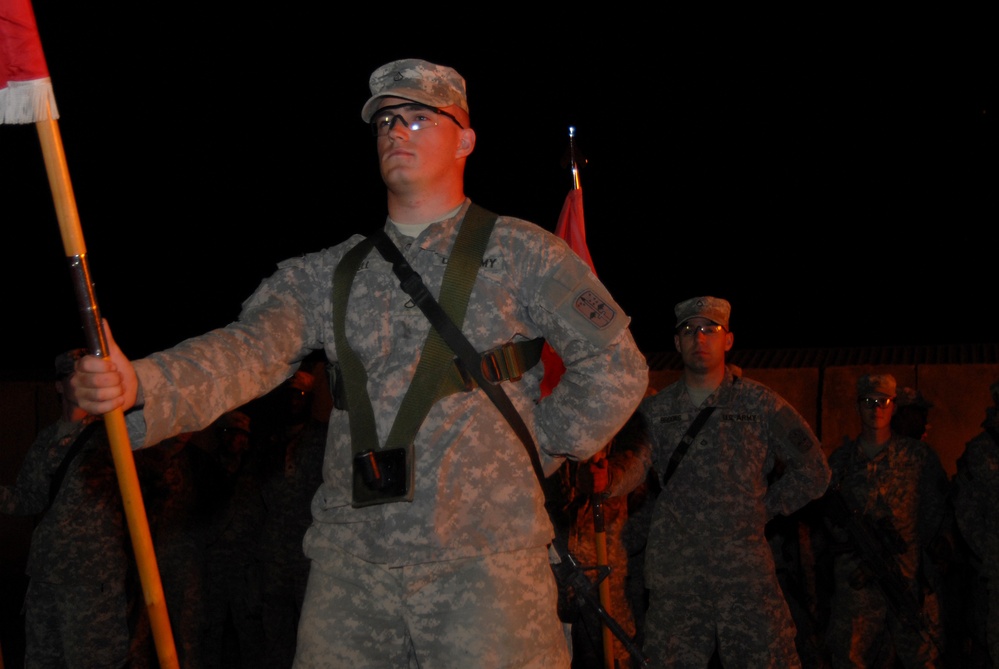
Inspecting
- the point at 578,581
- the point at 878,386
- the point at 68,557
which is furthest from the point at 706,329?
the point at 68,557

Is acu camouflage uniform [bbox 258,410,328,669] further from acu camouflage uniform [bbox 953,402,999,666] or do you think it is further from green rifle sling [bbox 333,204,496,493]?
green rifle sling [bbox 333,204,496,493]

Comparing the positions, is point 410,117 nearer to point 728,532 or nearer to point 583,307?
point 583,307

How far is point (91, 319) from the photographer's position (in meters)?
2.63

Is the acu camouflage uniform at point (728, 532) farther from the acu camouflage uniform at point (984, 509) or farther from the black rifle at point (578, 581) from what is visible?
the black rifle at point (578, 581)

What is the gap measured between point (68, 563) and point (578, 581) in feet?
13.6

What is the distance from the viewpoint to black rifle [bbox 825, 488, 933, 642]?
24.2 ft

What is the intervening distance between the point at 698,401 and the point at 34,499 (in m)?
4.27

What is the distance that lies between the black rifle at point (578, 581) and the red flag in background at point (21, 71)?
208 centimetres

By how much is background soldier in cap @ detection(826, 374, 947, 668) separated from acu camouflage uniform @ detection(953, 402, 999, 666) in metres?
0.28

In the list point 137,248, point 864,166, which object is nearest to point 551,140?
point 864,166

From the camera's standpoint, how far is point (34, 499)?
22.8ft

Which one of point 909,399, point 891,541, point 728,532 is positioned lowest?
point 891,541

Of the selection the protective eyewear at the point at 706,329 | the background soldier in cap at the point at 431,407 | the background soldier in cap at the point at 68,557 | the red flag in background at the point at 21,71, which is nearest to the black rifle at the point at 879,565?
the protective eyewear at the point at 706,329

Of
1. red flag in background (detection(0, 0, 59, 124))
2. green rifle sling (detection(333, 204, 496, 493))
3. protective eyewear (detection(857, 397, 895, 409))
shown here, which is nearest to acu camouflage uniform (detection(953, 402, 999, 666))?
protective eyewear (detection(857, 397, 895, 409))
